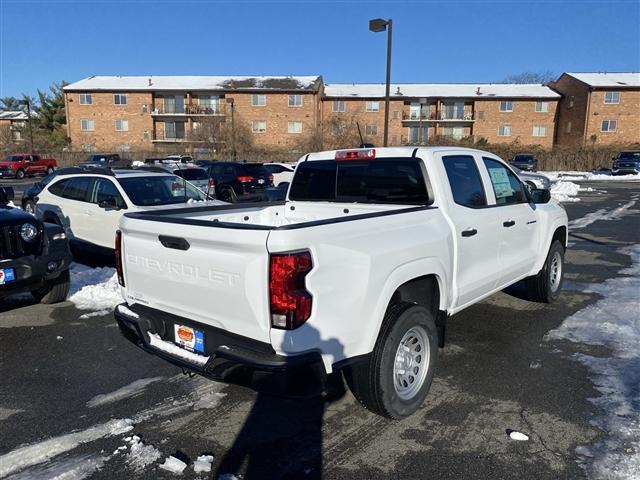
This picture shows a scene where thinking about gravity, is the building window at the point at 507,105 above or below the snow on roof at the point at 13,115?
above

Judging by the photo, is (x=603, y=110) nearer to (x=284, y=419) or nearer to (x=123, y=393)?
(x=284, y=419)

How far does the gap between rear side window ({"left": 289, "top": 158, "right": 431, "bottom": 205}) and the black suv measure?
3023mm

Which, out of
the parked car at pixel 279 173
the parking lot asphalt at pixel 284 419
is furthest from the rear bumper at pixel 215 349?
the parked car at pixel 279 173

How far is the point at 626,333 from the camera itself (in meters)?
5.10

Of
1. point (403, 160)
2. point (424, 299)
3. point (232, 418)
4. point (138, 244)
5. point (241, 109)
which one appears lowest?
point (232, 418)

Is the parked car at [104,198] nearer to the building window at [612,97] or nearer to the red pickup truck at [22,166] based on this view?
the red pickup truck at [22,166]

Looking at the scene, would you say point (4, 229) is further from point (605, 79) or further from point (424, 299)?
point (605, 79)

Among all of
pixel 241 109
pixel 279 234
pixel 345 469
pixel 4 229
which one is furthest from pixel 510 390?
pixel 241 109

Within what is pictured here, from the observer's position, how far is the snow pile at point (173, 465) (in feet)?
9.62

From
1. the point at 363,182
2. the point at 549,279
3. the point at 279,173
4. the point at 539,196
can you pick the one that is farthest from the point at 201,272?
the point at 279,173

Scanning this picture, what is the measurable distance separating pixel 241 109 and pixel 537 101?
1346 inches

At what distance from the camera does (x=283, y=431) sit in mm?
3369

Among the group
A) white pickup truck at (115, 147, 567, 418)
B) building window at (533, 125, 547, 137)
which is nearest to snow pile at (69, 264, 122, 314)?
white pickup truck at (115, 147, 567, 418)

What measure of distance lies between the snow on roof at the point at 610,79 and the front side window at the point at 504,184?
57035 mm
